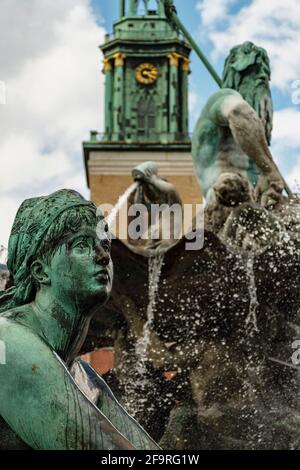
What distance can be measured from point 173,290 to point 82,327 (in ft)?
18.7

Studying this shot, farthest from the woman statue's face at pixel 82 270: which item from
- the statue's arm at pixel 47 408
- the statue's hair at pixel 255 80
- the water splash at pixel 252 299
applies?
the statue's hair at pixel 255 80

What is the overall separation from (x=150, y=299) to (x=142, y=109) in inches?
1870

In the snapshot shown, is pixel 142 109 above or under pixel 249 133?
above

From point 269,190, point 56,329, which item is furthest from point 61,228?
point 269,190

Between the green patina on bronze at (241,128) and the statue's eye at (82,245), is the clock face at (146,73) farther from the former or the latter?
the statue's eye at (82,245)

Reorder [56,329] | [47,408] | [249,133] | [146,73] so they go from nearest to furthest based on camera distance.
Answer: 1. [47,408]
2. [56,329]
3. [249,133]
4. [146,73]

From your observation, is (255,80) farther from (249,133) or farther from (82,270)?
(82,270)

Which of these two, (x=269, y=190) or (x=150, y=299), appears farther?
(x=269, y=190)

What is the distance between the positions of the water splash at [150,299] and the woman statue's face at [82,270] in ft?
18.4

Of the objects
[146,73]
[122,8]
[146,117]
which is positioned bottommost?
[146,117]

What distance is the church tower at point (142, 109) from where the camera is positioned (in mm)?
52312

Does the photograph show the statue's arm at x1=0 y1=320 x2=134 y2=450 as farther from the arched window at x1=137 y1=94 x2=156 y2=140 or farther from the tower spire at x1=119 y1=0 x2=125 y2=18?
the tower spire at x1=119 y1=0 x2=125 y2=18

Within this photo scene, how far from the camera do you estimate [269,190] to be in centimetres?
891

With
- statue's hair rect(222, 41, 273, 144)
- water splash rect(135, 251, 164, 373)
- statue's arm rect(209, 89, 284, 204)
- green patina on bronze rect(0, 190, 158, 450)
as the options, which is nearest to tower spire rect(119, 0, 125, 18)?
statue's hair rect(222, 41, 273, 144)
